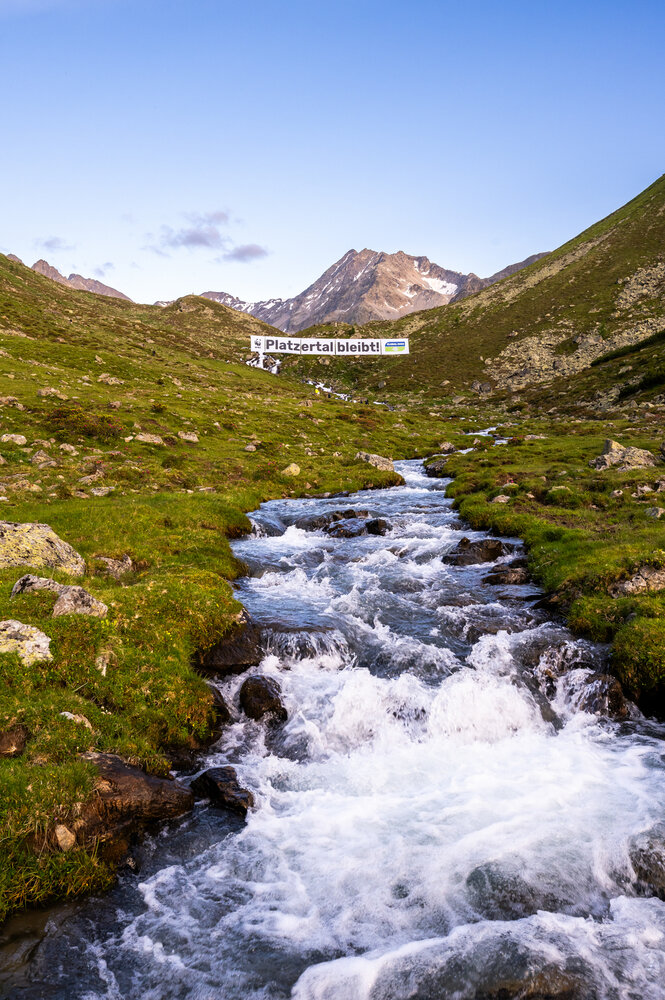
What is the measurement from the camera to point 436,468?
52.7 m

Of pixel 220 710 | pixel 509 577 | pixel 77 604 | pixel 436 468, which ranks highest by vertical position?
pixel 436 468

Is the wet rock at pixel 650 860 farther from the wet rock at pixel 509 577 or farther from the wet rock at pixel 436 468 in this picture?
the wet rock at pixel 436 468

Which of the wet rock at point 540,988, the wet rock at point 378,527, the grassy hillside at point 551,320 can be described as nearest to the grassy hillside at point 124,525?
the wet rock at point 540,988

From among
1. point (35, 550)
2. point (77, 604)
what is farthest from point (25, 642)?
point (35, 550)

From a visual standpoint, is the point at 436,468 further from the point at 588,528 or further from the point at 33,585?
the point at 33,585

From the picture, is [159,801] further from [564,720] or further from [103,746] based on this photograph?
[564,720]

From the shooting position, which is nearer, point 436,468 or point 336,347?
point 436,468

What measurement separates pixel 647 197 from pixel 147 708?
24428 centimetres

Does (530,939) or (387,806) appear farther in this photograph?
(387,806)

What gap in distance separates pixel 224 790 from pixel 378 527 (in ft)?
69.1

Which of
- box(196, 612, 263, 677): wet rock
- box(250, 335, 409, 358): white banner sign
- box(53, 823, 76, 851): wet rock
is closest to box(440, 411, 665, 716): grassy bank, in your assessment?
box(196, 612, 263, 677): wet rock

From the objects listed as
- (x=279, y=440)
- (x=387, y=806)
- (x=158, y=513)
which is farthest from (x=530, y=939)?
(x=279, y=440)

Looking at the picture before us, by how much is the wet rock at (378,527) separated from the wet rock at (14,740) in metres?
22.2

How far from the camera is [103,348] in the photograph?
99.4 m
